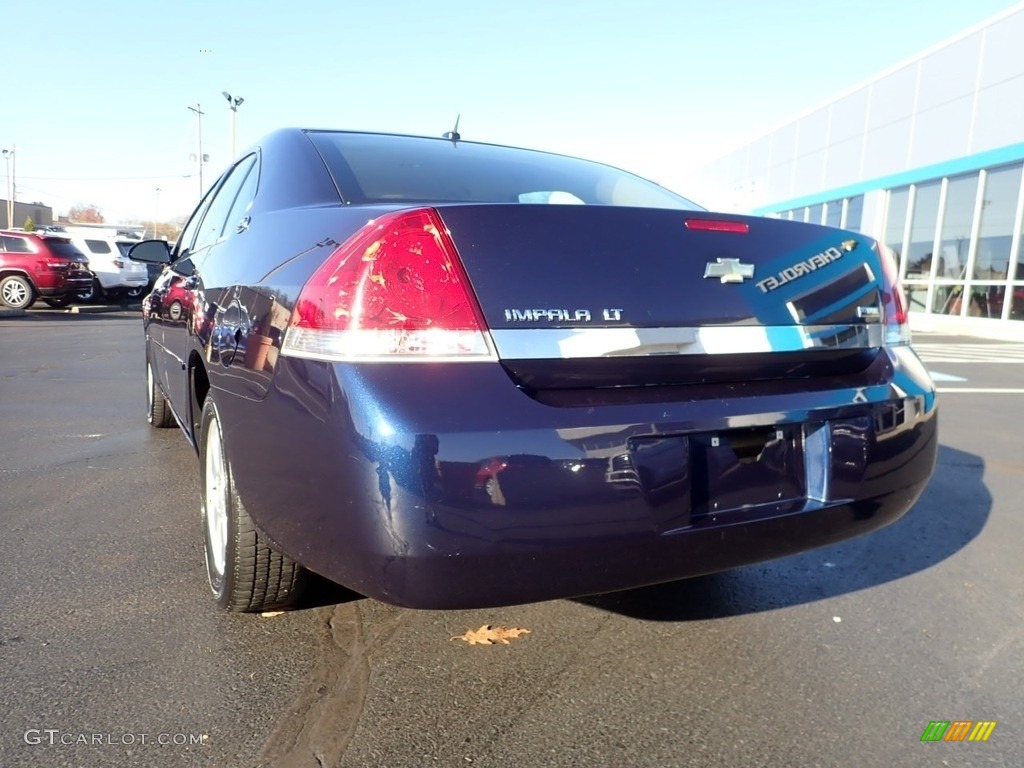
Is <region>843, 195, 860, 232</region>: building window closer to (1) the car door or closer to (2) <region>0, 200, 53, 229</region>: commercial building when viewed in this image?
(1) the car door

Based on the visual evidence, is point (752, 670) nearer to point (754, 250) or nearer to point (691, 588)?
point (691, 588)

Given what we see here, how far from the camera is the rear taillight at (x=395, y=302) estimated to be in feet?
5.42

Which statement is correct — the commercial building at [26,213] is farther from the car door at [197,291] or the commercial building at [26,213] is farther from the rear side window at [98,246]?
the car door at [197,291]

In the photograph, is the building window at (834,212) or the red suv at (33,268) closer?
the red suv at (33,268)

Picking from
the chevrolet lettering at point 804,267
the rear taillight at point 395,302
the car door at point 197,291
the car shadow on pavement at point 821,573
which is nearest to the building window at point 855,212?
the car shadow on pavement at point 821,573

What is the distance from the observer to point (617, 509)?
5.49 feet

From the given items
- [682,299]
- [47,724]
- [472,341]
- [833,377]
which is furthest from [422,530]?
[833,377]

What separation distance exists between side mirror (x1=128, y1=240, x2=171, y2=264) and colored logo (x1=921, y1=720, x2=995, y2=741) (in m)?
4.14

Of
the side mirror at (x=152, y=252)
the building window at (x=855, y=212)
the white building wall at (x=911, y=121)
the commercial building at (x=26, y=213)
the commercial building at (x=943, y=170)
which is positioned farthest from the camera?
the commercial building at (x=26, y=213)

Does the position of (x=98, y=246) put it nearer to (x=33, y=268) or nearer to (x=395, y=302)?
(x=33, y=268)

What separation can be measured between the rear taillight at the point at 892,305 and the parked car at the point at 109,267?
19.7 m

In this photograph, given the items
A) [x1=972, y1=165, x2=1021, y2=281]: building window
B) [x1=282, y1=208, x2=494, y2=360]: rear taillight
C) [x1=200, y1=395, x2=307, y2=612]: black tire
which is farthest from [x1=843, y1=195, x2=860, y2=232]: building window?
[x1=282, y1=208, x2=494, y2=360]: rear taillight

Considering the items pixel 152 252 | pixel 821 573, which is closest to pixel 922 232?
pixel 821 573

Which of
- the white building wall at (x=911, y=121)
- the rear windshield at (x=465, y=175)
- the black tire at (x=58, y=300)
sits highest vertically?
the white building wall at (x=911, y=121)
